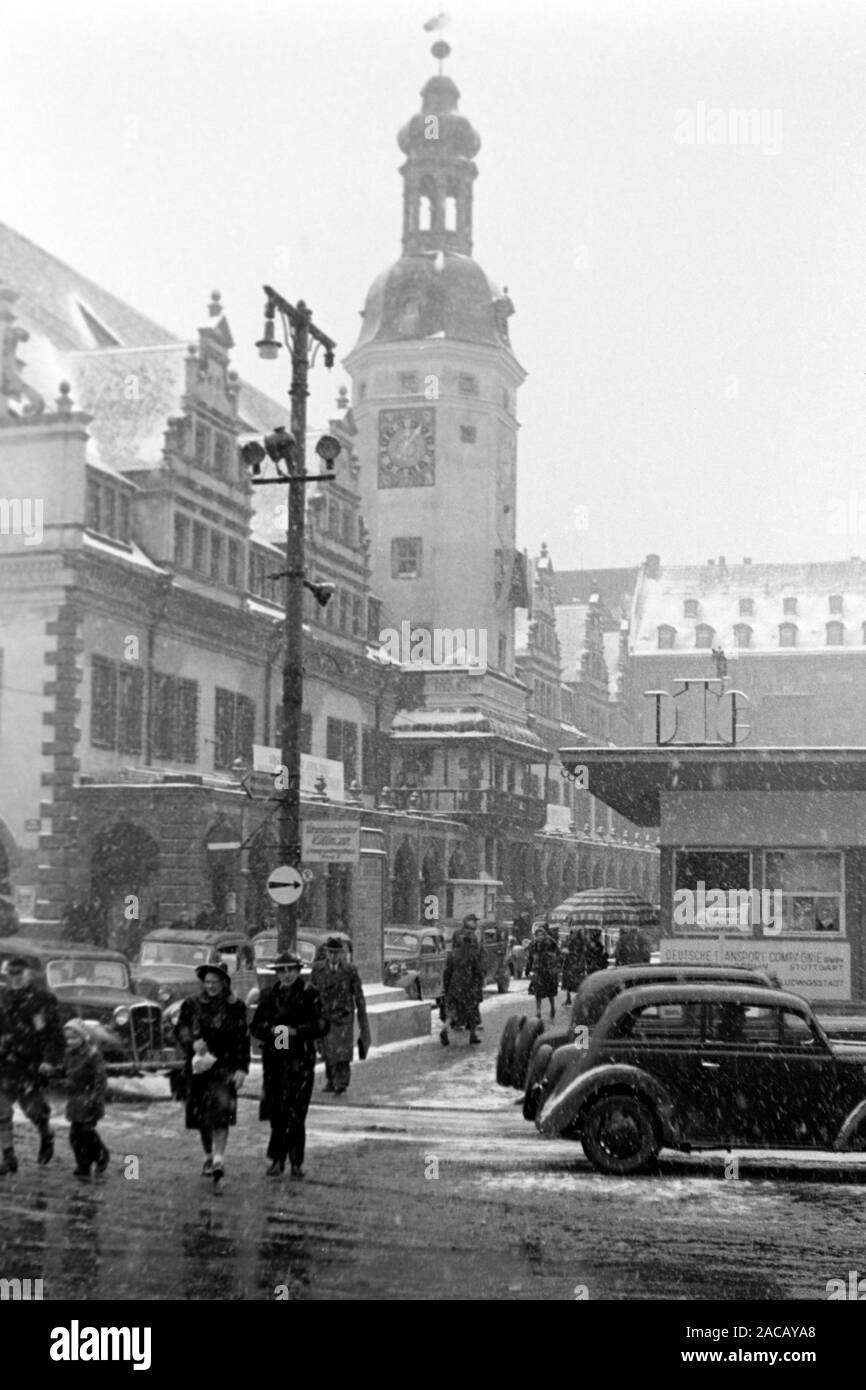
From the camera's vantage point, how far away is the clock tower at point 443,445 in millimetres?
66312

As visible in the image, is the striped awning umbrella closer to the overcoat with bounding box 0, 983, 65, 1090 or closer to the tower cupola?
the tower cupola

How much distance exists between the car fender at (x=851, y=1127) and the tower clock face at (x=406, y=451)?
55777 mm

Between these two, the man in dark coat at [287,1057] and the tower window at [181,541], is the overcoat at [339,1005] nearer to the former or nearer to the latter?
the man in dark coat at [287,1057]

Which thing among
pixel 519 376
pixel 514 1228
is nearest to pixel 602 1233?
pixel 514 1228

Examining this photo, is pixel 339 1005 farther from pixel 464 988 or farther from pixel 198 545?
pixel 198 545

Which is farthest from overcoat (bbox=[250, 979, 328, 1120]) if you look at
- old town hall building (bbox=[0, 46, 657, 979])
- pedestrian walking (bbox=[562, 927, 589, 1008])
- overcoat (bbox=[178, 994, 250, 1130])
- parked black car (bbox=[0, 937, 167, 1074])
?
pedestrian walking (bbox=[562, 927, 589, 1008])

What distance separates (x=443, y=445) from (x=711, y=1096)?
58.3m

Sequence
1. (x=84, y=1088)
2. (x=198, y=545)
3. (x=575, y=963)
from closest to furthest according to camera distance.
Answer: (x=84, y=1088) < (x=575, y=963) < (x=198, y=545)

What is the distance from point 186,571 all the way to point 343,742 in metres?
13.4

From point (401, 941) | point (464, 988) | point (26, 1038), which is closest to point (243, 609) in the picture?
point (401, 941)

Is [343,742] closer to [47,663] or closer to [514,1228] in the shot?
[47,663]

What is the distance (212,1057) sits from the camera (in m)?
13.1

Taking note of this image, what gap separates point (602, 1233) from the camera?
1120 centimetres

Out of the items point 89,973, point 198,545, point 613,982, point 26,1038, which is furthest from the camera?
point 198,545
